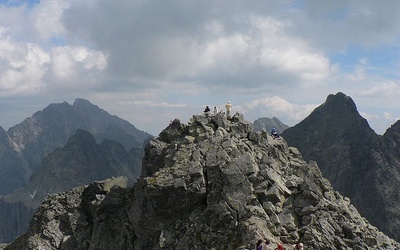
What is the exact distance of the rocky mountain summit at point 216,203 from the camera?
37.0 metres

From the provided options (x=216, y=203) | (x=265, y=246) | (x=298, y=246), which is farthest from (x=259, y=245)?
(x=216, y=203)

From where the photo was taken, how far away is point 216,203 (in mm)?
39250

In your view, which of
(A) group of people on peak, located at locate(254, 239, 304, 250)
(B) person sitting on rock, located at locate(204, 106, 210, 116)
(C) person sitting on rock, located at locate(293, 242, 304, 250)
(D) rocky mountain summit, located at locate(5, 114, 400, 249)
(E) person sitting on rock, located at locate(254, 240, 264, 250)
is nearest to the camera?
(E) person sitting on rock, located at locate(254, 240, 264, 250)

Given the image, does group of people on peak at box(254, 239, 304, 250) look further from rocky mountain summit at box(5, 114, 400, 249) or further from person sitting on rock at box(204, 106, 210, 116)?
person sitting on rock at box(204, 106, 210, 116)


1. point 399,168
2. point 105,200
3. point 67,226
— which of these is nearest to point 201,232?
point 105,200

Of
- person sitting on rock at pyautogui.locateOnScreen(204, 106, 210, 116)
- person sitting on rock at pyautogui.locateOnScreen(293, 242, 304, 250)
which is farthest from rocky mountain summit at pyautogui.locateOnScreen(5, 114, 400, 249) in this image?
person sitting on rock at pyautogui.locateOnScreen(204, 106, 210, 116)

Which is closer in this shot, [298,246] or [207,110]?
[298,246]

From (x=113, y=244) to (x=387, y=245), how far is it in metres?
32.5

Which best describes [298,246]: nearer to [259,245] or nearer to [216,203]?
[259,245]

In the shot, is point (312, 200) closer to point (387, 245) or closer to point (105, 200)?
point (387, 245)

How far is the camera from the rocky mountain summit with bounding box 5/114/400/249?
37000 millimetres

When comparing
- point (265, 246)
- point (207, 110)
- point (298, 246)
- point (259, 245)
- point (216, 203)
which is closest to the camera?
point (259, 245)

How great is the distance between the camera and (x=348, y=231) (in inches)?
1513

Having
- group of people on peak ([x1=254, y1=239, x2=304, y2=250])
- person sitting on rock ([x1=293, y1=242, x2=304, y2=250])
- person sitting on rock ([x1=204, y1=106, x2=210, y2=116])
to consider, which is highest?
person sitting on rock ([x1=204, y1=106, x2=210, y2=116])
